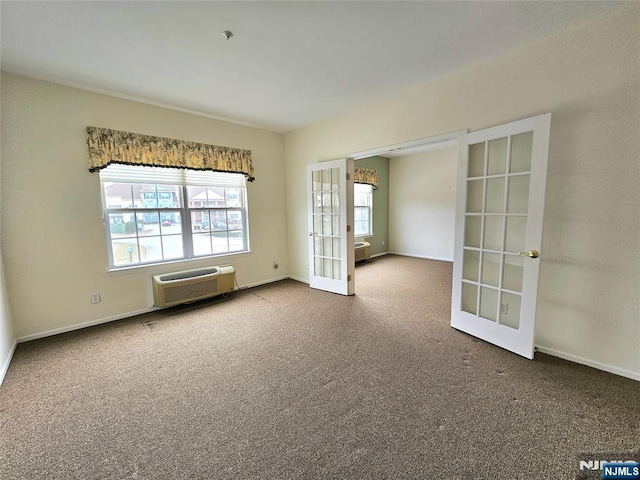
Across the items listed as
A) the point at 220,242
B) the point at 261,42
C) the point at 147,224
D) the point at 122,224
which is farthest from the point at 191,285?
the point at 261,42

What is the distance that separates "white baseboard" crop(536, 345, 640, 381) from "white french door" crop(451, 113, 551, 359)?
10.6 inches

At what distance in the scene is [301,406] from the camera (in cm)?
184

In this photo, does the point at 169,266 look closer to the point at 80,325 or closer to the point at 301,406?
the point at 80,325

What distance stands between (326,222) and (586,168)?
2.96 m

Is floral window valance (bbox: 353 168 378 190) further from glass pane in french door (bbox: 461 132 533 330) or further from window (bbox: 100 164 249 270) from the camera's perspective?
glass pane in french door (bbox: 461 132 533 330)

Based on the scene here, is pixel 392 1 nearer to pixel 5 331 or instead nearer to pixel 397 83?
pixel 397 83

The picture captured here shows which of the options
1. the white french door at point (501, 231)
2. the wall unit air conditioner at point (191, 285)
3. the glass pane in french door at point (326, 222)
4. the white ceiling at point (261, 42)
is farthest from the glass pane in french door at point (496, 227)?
the wall unit air conditioner at point (191, 285)

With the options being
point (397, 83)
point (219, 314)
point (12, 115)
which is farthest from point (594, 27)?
point (12, 115)

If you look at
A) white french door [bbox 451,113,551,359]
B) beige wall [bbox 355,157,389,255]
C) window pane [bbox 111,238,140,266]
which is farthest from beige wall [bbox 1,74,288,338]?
beige wall [bbox 355,157,389,255]

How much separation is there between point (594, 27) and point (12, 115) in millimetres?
5171

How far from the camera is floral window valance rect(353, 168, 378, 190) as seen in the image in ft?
20.8

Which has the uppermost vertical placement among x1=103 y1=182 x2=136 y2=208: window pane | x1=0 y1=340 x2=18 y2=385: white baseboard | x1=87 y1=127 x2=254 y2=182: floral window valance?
x1=87 y1=127 x2=254 y2=182: floral window valance

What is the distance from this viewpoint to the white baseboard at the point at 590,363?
2.05m

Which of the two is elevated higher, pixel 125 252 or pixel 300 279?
pixel 125 252
